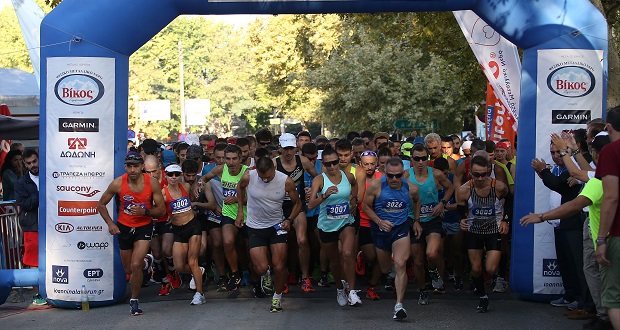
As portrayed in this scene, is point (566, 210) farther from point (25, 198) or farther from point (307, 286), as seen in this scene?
point (25, 198)

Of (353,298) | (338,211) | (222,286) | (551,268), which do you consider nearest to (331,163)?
(338,211)

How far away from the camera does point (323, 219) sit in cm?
1065

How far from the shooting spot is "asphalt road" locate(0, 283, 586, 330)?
9.59 meters

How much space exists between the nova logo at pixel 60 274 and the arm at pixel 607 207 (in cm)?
620

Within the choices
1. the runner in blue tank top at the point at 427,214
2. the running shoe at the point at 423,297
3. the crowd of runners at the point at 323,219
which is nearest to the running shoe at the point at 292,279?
the crowd of runners at the point at 323,219

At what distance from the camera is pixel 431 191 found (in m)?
10.9

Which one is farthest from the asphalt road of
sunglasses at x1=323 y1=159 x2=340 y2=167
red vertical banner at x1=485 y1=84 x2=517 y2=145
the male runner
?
red vertical banner at x1=485 y1=84 x2=517 y2=145

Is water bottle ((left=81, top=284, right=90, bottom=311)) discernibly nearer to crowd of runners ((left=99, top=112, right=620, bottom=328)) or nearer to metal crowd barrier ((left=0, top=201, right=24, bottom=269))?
crowd of runners ((left=99, top=112, right=620, bottom=328))

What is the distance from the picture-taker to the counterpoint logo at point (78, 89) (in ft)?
34.7

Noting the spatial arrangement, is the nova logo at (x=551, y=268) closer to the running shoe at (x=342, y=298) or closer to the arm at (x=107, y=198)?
the running shoe at (x=342, y=298)

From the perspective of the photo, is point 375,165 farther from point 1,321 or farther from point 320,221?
point 1,321

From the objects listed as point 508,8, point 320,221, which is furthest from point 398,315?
point 508,8

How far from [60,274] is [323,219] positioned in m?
3.12

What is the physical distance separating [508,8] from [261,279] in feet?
14.3
